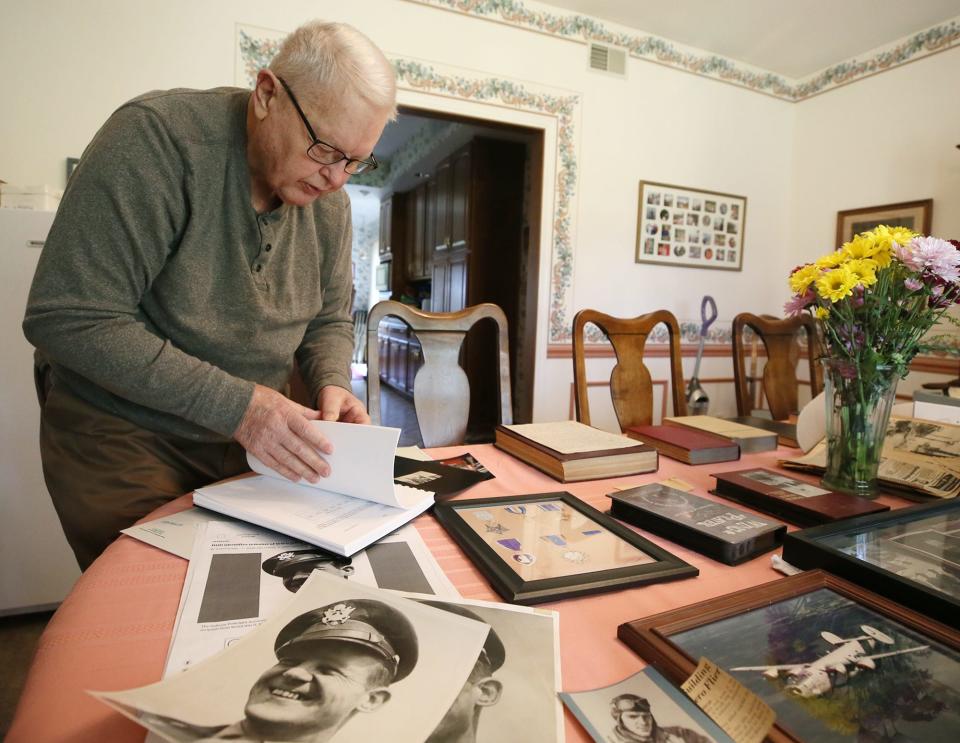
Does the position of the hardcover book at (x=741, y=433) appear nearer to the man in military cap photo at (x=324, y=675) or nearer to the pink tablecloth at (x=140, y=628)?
the pink tablecloth at (x=140, y=628)

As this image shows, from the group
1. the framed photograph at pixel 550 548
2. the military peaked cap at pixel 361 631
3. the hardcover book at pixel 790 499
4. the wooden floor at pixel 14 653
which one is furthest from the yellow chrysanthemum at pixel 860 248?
the wooden floor at pixel 14 653

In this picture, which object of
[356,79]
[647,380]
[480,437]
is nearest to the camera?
[356,79]

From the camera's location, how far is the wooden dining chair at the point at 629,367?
171 centimetres

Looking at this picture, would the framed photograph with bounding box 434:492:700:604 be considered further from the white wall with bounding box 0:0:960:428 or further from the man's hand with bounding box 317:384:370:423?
the white wall with bounding box 0:0:960:428

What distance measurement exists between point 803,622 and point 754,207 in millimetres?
3994

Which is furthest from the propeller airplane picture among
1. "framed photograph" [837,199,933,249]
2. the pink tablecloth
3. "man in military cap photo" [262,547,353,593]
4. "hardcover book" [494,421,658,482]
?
"framed photograph" [837,199,933,249]

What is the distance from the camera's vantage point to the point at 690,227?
365 cm

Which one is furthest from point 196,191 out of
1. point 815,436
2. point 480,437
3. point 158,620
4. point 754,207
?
point 754,207

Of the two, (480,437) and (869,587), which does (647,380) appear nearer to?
(869,587)

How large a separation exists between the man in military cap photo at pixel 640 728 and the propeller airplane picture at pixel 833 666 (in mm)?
81

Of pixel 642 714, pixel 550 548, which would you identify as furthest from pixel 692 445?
pixel 642 714

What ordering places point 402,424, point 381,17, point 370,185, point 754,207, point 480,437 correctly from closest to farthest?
point 381,17 → point 754,207 → point 480,437 → point 402,424 → point 370,185

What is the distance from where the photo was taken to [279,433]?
0.78m

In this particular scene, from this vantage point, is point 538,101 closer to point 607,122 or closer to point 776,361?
point 607,122
